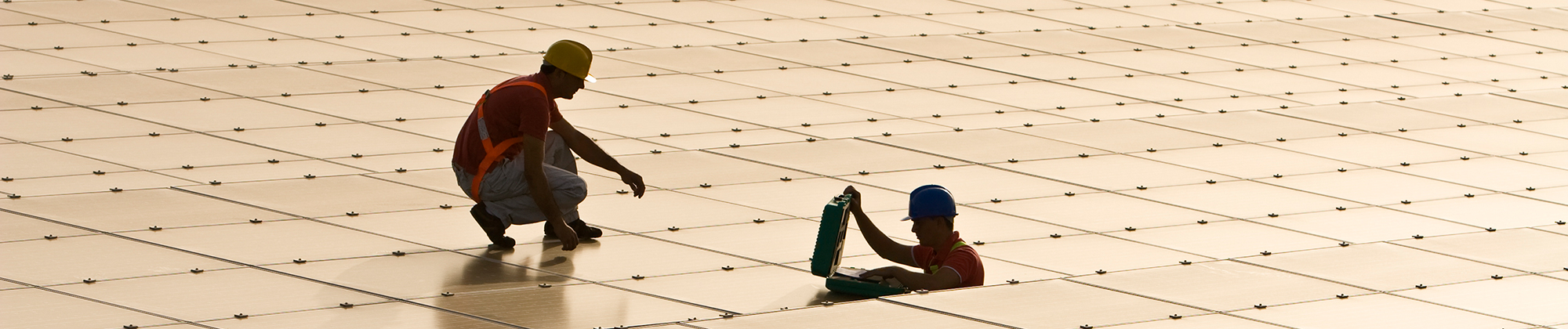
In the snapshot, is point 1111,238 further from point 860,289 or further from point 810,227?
point 860,289

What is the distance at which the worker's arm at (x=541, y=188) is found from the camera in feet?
19.7

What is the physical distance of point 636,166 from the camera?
8281mm

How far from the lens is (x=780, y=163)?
28.0ft

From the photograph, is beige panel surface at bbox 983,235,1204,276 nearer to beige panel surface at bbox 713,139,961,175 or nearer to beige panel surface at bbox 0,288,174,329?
beige panel surface at bbox 713,139,961,175

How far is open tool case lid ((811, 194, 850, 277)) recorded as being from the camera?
566 cm

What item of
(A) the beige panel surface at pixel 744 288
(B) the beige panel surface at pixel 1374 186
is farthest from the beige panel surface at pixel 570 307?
(B) the beige panel surface at pixel 1374 186

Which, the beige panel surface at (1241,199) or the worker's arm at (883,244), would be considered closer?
the worker's arm at (883,244)

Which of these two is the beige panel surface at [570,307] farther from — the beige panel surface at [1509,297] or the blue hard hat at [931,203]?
the beige panel surface at [1509,297]

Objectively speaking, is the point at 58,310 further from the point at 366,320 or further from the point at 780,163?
the point at 780,163

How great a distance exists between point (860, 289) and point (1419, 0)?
12372 mm

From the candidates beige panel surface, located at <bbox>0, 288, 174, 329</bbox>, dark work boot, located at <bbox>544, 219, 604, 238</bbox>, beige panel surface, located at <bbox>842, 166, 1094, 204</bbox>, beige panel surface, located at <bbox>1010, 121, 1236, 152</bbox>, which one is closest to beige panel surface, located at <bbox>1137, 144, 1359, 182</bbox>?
beige panel surface, located at <bbox>1010, 121, 1236, 152</bbox>

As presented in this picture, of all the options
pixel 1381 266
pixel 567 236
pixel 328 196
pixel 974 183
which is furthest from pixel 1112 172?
pixel 328 196

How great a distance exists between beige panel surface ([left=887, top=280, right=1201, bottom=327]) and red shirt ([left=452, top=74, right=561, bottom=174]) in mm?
1635

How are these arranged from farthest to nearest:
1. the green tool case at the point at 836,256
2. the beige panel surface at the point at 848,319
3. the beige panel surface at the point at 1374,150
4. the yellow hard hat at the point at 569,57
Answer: the beige panel surface at the point at 1374,150 < the yellow hard hat at the point at 569,57 < the green tool case at the point at 836,256 < the beige panel surface at the point at 848,319
